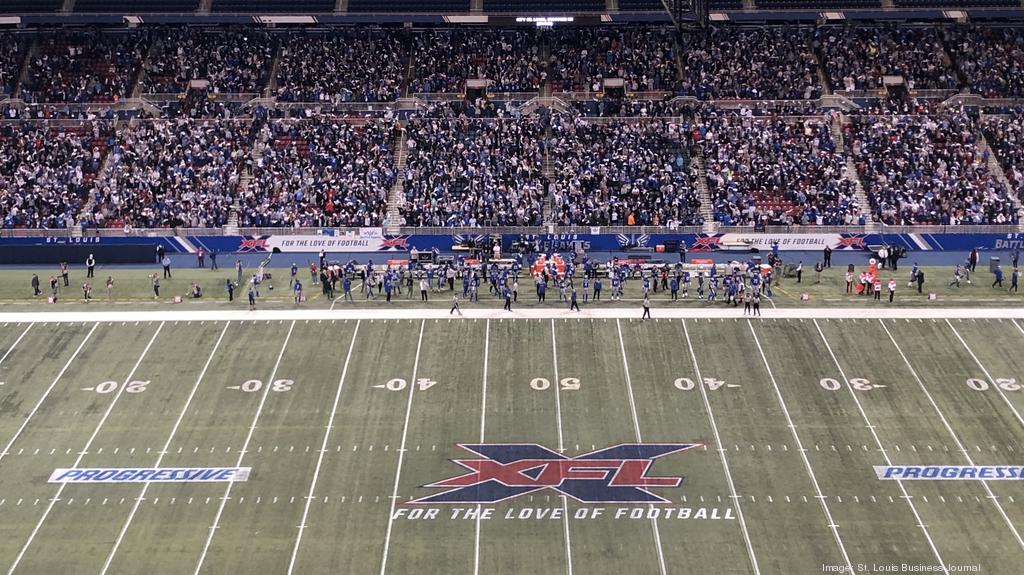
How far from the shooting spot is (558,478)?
4844 centimetres

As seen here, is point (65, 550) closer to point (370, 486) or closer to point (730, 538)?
point (370, 486)

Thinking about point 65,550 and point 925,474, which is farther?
point 925,474

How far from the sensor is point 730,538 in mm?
45156

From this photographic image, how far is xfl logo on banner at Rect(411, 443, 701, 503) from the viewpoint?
1869 inches

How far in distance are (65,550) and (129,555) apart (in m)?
2.15

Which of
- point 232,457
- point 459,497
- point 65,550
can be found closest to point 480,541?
point 459,497

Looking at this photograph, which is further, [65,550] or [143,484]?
[143,484]

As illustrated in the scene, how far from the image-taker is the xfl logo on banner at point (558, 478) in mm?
47469

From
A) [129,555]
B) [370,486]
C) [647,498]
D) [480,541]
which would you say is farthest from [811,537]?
[129,555]

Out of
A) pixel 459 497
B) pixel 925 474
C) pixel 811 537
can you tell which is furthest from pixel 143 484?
pixel 925 474

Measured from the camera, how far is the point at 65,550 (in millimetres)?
44812

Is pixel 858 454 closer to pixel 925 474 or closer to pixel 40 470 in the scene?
pixel 925 474

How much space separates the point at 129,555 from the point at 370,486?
8.34 meters

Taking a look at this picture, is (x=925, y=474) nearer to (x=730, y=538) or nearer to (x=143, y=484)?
(x=730, y=538)
